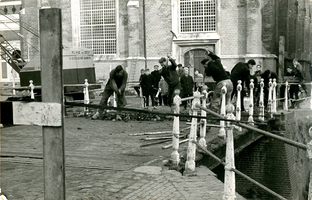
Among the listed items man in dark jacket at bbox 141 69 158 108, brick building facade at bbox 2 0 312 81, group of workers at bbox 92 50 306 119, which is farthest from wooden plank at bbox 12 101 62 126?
brick building facade at bbox 2 0 312 81

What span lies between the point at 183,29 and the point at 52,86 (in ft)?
76.4

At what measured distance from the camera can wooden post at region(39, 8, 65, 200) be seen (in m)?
3.13

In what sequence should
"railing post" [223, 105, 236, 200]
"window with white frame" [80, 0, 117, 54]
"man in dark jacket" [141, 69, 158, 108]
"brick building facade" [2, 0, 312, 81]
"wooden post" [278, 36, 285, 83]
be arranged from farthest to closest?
"window with white frame" [80, 0, 117, 54] → "wooden post" [278, 36, 285, 83] → "brick building facade" [2, 0, 312, 81] → "man in dark jacket" [141, 69, 158, 108] → "railing post" [223, 105, 236, 200]

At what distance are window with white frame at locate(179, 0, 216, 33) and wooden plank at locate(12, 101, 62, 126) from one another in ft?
75.4

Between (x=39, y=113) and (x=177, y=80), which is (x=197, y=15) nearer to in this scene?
(x=177, y=80)

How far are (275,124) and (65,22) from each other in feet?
61.0

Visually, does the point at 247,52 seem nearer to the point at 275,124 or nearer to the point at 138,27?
the point at 138,27

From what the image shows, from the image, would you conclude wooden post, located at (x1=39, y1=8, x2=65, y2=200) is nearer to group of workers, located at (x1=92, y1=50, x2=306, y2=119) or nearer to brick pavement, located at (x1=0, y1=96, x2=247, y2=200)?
brick pavement, located at (x1=0, y1=96, x2=247, y2=200)

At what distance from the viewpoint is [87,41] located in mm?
28125

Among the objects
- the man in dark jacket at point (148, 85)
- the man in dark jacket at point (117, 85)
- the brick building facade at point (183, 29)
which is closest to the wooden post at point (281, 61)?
the brick building facade at point (183, 29)

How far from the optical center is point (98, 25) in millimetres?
27859

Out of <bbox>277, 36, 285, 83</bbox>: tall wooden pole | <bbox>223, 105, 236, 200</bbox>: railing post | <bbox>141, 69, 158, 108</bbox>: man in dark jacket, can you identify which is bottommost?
<bbox>223, 105, 236, 200</bbox>: railing post

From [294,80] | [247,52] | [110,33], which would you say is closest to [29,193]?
[294,80]

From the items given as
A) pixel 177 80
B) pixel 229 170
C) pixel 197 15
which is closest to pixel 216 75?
pixel 177 80
